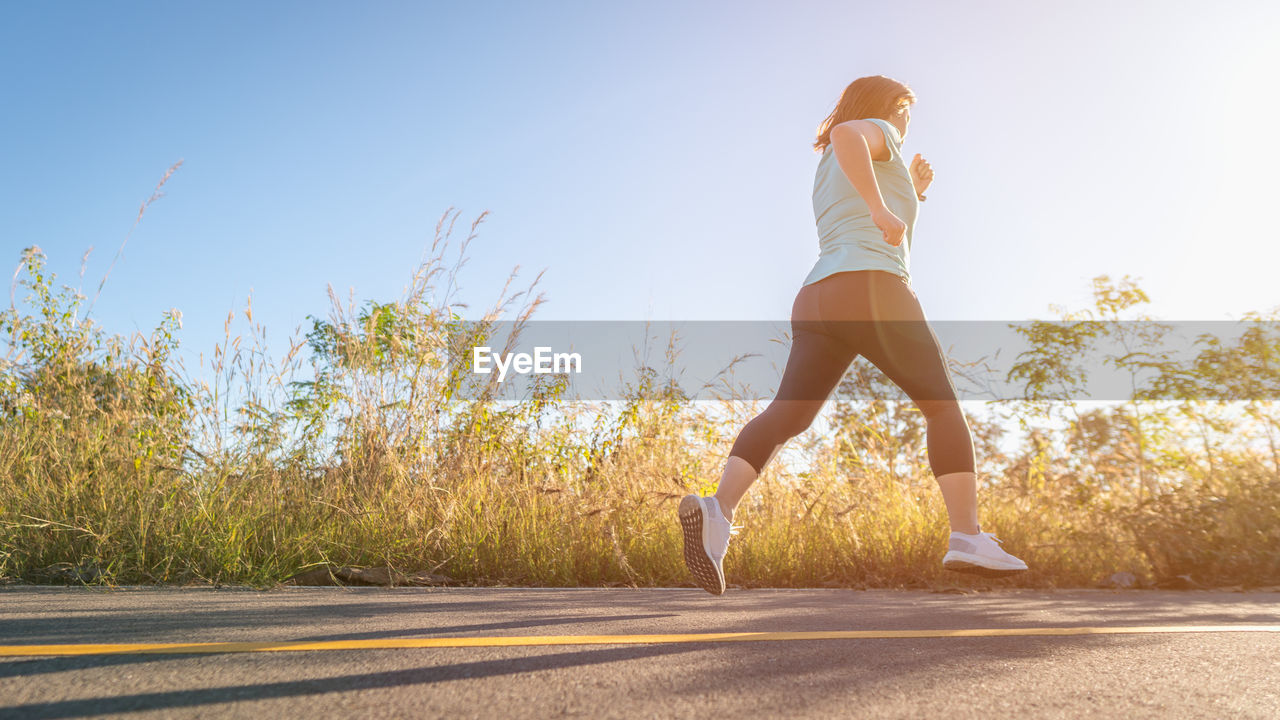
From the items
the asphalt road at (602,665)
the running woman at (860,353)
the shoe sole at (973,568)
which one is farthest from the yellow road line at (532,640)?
the running woman at (860,353)

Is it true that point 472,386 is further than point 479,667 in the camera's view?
Yes

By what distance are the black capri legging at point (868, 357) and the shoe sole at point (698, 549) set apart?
268 millimetres

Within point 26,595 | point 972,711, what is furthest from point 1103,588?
point 26,595

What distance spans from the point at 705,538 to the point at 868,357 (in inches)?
37.4

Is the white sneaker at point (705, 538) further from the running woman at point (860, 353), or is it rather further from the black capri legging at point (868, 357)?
the black capri legging at point (868, 357)

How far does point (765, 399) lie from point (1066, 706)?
467 cm

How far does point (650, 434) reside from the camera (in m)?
5.87

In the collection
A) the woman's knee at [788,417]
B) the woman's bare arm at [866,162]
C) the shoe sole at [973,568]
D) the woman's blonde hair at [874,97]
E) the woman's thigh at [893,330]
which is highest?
the woman's blonde hair at [874,97]

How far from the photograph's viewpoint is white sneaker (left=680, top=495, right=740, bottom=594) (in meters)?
2.98

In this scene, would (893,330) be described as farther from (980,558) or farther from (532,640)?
(532,640)

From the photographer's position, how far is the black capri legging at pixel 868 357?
120 inches

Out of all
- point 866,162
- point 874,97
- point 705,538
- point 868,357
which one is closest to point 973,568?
point 868,357

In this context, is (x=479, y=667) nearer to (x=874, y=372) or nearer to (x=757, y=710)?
(x=757, y=710)

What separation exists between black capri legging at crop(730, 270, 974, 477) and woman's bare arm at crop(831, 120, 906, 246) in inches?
7.9
